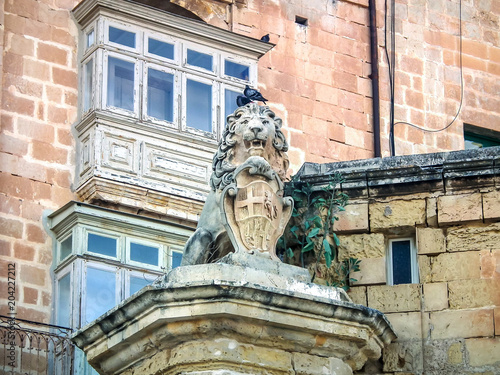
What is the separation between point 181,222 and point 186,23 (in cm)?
254

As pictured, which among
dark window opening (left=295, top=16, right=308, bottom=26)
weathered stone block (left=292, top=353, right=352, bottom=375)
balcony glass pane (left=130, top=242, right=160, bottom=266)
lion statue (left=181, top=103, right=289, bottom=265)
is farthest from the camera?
dark window opening (left=295, top=16, right=308, bottom=26)

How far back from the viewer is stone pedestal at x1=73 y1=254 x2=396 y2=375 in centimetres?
1259

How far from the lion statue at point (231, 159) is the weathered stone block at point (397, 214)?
935mm

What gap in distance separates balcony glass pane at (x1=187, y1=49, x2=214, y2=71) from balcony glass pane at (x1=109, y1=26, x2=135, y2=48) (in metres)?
0.83

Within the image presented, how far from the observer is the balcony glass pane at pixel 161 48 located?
71.3 feet

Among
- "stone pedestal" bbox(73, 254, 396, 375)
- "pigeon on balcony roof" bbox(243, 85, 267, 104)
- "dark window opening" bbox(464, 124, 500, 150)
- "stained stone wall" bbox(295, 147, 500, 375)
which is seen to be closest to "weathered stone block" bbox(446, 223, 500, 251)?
"stained stone wall" bbox(295, 147, 500, 375)

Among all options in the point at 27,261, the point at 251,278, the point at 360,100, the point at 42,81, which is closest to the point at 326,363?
the point at 251,278

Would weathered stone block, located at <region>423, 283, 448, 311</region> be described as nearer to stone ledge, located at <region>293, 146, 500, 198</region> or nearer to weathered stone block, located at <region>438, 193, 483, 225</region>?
weathered stone block, located at <region>438, 193, 483, 225</region>

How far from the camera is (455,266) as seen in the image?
13875mm

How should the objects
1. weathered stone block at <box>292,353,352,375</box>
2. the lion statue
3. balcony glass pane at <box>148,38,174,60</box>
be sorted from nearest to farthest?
weathered stone block at <box>292,353,352,375</box>, the lion statue, balcony glass pane at <box>148,38,174,60</box>

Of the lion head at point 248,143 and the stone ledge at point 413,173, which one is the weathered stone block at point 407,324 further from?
the lion head at point 248,143

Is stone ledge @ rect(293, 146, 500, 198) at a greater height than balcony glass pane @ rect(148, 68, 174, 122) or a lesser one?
lesser

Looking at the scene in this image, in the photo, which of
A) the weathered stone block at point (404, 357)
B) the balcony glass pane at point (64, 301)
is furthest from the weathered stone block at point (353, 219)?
the balcony glass pane at point (64, 301)

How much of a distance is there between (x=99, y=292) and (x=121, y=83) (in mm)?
2916
